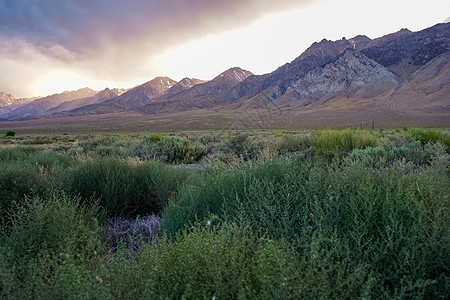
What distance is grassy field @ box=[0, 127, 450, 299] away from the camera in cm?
191

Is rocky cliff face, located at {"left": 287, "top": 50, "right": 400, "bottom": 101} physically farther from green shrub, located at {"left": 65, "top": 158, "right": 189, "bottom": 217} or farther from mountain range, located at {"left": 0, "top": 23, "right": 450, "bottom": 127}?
green shrub, located at {"left": 65, "top": 158, "right": 189, "bottom": 217}

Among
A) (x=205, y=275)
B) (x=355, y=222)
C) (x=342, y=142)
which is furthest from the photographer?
(x=342, y=142)

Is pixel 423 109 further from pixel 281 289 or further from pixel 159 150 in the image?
pixel 281 289

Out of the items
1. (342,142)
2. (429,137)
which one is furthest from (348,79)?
(342,142)

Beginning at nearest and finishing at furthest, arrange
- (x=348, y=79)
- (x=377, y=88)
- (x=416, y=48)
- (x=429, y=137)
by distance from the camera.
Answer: (x=429, y=137)
(x=377, y=88)
(x=348, y=79)
(x=416, y=48)

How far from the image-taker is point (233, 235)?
8.71ft

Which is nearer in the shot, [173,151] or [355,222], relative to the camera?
[355,222]

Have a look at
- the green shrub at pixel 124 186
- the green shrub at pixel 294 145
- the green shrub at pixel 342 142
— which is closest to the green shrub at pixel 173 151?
the green shrub at pixel 294 145

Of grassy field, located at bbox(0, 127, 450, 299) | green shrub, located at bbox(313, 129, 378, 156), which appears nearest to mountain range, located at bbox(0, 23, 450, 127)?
green shrub, located at bbox(313, 129, 378, 156)

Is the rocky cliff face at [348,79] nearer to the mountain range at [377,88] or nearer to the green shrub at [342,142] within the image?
the mountain range at [377,88]

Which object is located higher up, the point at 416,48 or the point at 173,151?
the point at 416,48

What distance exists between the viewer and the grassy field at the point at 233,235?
6.27 feet

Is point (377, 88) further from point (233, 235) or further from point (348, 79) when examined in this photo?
point (233, 235)

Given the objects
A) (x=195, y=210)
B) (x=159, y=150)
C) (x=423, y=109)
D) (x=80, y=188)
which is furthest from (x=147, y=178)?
(x=423, y=109)
